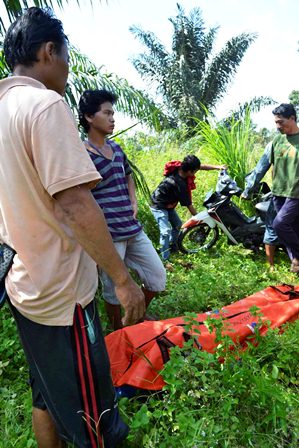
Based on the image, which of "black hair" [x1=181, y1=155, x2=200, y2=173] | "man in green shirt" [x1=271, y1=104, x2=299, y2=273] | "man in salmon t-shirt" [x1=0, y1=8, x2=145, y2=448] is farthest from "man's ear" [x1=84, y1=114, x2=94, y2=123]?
"black hair" [x1=181, y1=155, x2=200, y2=173]

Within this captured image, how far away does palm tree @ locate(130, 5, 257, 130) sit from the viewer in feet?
56.0

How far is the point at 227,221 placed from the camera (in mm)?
5105

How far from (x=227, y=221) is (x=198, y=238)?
518mm

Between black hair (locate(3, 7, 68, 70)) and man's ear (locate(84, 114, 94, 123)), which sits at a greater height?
black hair (locate(3, 7, 68, 70))

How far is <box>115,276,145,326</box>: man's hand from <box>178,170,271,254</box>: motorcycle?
3809mm

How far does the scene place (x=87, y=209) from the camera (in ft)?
3.94

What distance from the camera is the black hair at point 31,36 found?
136 centimetres

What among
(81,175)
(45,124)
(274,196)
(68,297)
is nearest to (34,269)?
(68,297)

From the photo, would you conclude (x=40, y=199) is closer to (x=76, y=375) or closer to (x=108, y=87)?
(x=76, y=375)

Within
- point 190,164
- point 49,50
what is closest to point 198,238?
point 190,164

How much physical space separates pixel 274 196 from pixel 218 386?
2.85 metres

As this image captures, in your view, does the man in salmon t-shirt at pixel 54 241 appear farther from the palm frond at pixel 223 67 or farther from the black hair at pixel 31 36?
the palm frond at pixel 223 67

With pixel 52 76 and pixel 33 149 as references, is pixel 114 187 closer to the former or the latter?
pixel 52 76

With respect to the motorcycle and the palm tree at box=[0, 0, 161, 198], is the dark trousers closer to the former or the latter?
the motorcycle
